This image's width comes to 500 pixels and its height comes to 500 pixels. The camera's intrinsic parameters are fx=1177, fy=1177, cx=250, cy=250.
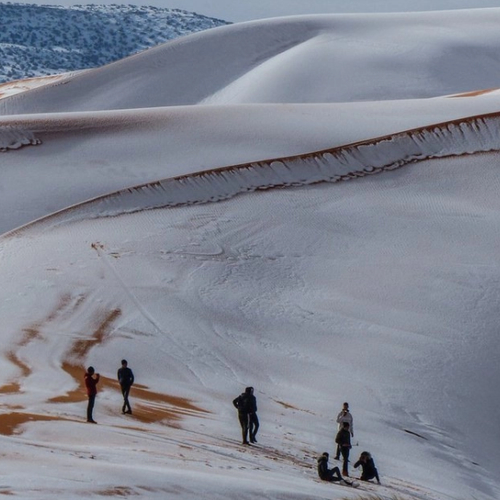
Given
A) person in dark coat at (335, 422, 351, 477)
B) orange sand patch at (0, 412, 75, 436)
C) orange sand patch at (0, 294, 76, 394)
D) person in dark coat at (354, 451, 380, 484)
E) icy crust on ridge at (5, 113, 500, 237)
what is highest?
icy crust on ridge at (5, 113, 500, 237)

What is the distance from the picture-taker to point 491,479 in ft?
64.0

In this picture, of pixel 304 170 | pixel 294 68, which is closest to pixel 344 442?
pixel 304 170

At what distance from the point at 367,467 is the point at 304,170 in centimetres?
1720

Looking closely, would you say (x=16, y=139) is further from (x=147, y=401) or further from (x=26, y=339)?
(x=147, y=401)

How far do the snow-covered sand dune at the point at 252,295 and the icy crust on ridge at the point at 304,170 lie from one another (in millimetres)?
65

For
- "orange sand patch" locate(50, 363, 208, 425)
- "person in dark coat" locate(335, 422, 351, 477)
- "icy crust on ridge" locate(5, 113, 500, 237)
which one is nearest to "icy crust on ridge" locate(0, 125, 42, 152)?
"icy crust on ridge" locate(5, 113, 500, 237)

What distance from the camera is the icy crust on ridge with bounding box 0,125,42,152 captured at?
36.9m

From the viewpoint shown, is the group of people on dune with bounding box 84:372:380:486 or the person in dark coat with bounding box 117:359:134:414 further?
the person in dark coat with bounding box 117:359:134:414

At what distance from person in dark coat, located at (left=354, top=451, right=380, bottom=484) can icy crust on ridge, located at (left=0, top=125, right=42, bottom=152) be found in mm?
23064

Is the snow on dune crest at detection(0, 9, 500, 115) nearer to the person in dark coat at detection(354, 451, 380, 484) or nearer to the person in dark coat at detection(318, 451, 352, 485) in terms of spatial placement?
the person in dark coat at detection(354, 451, 380, 484)

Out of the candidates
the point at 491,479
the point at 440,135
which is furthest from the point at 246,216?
the point at 491,479

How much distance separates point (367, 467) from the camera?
1633cm

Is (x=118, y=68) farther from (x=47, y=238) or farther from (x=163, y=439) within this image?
(x=163, y=439)

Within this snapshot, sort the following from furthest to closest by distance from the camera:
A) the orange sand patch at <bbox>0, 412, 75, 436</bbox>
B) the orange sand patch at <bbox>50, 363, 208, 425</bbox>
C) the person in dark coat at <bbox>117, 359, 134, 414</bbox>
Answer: the orange sand patch at <bbox>50, 363, 208, 425</bbox> → the person in dark coat at <bbox>117, 359, 134, 414</bbox> → the orange sand patch at <bbox>0, 412, 75, 436</bbox>
